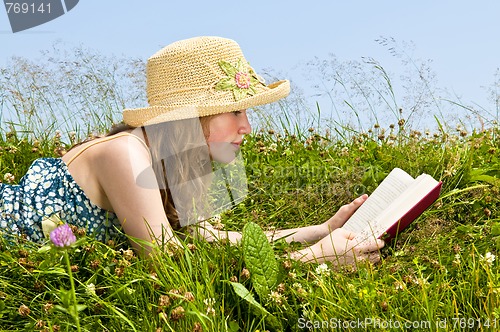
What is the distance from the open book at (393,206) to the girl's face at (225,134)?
687 millimetres

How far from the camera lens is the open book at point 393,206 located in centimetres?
343

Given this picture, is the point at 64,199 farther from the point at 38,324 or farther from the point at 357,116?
the point at 357,116

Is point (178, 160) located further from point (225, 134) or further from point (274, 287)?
point (274, 287)

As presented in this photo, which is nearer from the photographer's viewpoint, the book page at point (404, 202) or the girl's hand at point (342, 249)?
the girl's hand at point (342, 249)

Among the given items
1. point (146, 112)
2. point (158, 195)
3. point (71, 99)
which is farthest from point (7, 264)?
point (71, 99)

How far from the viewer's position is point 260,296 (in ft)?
9.55

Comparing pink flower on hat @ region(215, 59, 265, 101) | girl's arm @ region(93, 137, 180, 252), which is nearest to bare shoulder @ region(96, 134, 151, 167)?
girl's arm @ region(93, 137, 180, 252)

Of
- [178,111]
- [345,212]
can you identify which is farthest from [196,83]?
[345,212]

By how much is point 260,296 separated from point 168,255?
1.34 ft

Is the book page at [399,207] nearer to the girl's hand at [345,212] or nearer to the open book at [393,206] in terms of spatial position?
the open book at [393,206]

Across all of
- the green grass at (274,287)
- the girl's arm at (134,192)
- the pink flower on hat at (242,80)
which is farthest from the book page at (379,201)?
the girl's arm at (134,192)

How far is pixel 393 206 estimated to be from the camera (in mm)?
3502

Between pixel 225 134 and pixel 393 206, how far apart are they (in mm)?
858

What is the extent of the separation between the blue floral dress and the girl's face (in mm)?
A: 569
